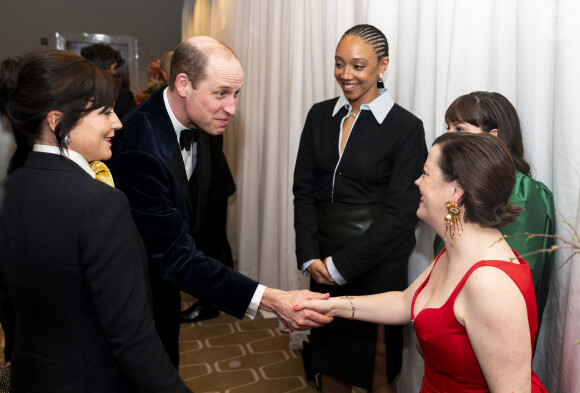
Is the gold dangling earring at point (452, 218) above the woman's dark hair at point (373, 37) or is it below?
below

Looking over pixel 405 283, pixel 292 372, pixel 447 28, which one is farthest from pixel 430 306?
pixel 292 372

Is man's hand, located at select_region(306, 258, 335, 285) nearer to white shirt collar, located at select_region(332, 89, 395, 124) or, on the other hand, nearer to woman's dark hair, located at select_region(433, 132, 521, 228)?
white shirt collar, located at select_region(332, 89, 395, 124)

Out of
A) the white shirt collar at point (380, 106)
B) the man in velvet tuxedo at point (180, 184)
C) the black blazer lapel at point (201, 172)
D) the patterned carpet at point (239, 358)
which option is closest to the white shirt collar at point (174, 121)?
the man in velvet tuxedo at point (180, 184)

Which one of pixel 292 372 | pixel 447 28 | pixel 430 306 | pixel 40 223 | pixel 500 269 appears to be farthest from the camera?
pixel 292 372

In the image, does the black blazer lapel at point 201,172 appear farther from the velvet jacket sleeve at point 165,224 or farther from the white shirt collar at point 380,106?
the white shirt collar at point 380,106

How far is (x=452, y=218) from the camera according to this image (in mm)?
1431

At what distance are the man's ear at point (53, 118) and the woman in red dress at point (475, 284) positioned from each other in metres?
1.03

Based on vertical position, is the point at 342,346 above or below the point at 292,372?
above

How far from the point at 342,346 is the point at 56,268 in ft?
4.84

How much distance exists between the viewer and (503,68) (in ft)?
6.57

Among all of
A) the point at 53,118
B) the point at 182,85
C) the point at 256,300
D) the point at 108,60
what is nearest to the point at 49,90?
the point at 53,118

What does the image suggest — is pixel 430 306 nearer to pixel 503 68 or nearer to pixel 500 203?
pixel 500 203

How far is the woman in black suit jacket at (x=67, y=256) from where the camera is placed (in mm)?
1127

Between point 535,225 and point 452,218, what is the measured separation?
0.44 metres
